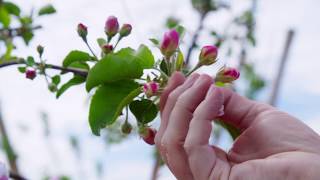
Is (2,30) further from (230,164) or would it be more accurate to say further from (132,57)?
(230,164)

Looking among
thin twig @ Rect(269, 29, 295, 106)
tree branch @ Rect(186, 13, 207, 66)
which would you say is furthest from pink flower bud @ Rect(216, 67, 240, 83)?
thin twig @ Rect(269, 29, 295, 106)

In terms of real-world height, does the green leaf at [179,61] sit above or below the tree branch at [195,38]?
above

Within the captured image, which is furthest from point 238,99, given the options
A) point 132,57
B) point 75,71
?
point 75,71

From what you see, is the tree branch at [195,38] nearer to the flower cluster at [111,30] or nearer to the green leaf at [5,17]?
the green leaf at [5,17]

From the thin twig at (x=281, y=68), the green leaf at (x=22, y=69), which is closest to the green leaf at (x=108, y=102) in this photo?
the green leaf at (x=22, y=69)

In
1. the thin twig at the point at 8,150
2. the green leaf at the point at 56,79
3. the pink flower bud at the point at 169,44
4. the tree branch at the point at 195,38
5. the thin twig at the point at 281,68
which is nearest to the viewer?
the pink flower bud at the point at 169,44
